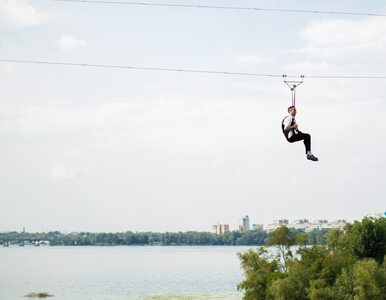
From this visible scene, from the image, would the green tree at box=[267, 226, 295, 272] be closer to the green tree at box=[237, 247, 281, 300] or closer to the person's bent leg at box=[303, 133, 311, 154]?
the green tree at box=[237, 247, 281, 300]

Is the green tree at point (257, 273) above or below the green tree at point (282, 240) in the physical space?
below

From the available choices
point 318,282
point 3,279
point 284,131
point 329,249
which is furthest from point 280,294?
point 3,279

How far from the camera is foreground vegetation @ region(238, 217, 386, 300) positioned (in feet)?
169

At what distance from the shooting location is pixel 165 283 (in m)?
116

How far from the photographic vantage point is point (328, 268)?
56.9 m

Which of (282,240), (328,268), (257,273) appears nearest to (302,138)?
(328,268)

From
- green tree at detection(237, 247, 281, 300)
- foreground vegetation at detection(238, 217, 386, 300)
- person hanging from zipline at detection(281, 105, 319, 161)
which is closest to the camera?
person hanging from zipline at detection(281, 105, 319, 161)

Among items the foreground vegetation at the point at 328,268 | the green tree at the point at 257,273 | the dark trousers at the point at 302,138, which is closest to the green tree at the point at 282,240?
the foreground vegetation at the point at 328,268

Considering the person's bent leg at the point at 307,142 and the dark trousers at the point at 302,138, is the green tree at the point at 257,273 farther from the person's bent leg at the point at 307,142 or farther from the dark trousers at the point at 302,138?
the dark trousers at the point at 302,138

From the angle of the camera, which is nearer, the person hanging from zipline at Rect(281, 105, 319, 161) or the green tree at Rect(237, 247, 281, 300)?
the person hanging from zipline at Rect(281, 105, 319, 161)

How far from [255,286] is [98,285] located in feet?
185

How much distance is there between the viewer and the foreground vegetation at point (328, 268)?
51625 millimetres

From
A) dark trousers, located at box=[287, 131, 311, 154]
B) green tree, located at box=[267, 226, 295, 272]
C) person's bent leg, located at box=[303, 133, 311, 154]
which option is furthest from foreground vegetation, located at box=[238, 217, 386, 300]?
dark trousers, located at box=[287, 131, 311, 154]

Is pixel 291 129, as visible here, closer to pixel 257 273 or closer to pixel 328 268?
pixel 328 268
